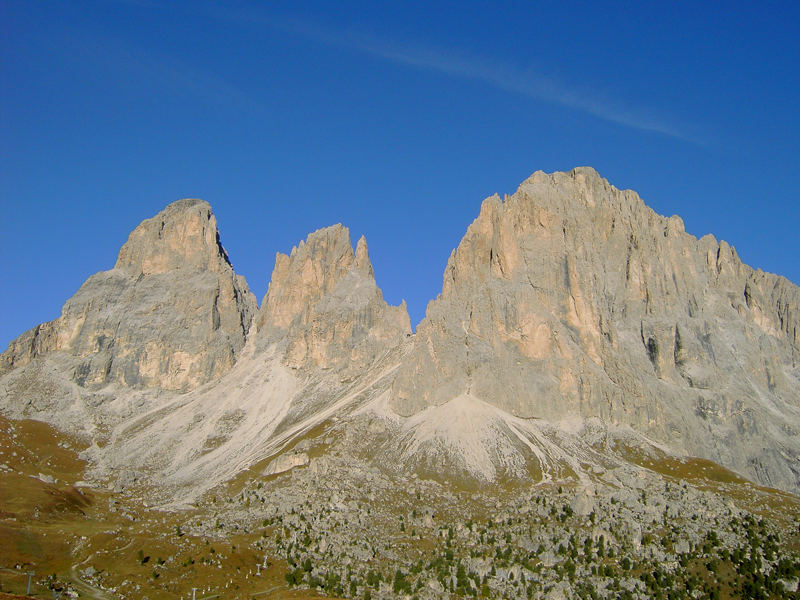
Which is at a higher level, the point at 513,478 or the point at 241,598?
the point at 513,478

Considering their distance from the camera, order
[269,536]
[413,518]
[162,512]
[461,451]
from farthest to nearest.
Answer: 1. [461,451]
2. [162,512]
3. [413,518]
4. [269,536]

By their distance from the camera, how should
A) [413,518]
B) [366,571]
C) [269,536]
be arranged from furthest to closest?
1. [413,518]
2. [269,536]
3. [366,571]

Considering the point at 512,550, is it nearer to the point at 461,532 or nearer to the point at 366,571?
the point at 461,532

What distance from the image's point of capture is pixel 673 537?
444 ft

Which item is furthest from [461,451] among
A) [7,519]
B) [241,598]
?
[7,519]

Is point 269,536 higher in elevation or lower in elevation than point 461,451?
lower

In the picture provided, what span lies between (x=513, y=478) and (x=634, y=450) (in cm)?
3617

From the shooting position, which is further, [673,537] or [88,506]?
[88,506]

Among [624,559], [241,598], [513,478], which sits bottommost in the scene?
[241,598]

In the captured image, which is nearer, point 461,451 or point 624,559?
point 624,559

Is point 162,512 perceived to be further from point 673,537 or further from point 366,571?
point 673,537

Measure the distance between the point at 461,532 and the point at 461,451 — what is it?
39.2 metres

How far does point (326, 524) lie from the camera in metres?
147

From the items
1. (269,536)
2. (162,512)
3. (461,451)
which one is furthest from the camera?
(461,451)
